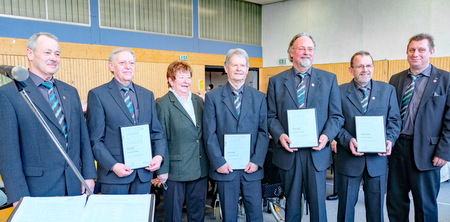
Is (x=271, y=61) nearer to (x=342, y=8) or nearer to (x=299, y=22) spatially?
(x=299, y=22)

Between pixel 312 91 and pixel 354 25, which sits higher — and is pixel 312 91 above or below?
below

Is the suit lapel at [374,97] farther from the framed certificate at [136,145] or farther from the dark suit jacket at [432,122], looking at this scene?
the framed certificate at [136,145]

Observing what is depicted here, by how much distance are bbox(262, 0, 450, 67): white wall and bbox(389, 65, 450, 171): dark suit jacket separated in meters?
6.54

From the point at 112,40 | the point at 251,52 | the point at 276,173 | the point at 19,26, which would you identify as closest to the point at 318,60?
the point at 251,52

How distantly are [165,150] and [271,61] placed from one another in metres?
9.44

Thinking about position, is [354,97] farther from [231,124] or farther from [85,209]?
[85,209]

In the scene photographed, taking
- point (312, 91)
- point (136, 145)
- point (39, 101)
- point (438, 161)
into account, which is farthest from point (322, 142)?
point (39, 101)

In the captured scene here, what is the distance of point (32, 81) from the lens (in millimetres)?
1938

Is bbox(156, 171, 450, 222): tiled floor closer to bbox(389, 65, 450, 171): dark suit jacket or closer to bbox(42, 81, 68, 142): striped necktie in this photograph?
bbox(389, 65, 450, 171): dark suit jacket

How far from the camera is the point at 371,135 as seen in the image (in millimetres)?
2629

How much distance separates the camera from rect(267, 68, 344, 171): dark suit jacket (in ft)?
8.01

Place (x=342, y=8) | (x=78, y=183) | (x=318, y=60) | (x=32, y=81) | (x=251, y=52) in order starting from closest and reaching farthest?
(x=32, y=81) < (x=78, y=183) < (x=342, y=8) < (x=318, y=60) < (x=251, y=52)

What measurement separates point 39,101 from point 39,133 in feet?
0.65

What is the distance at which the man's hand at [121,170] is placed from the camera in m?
2.19
